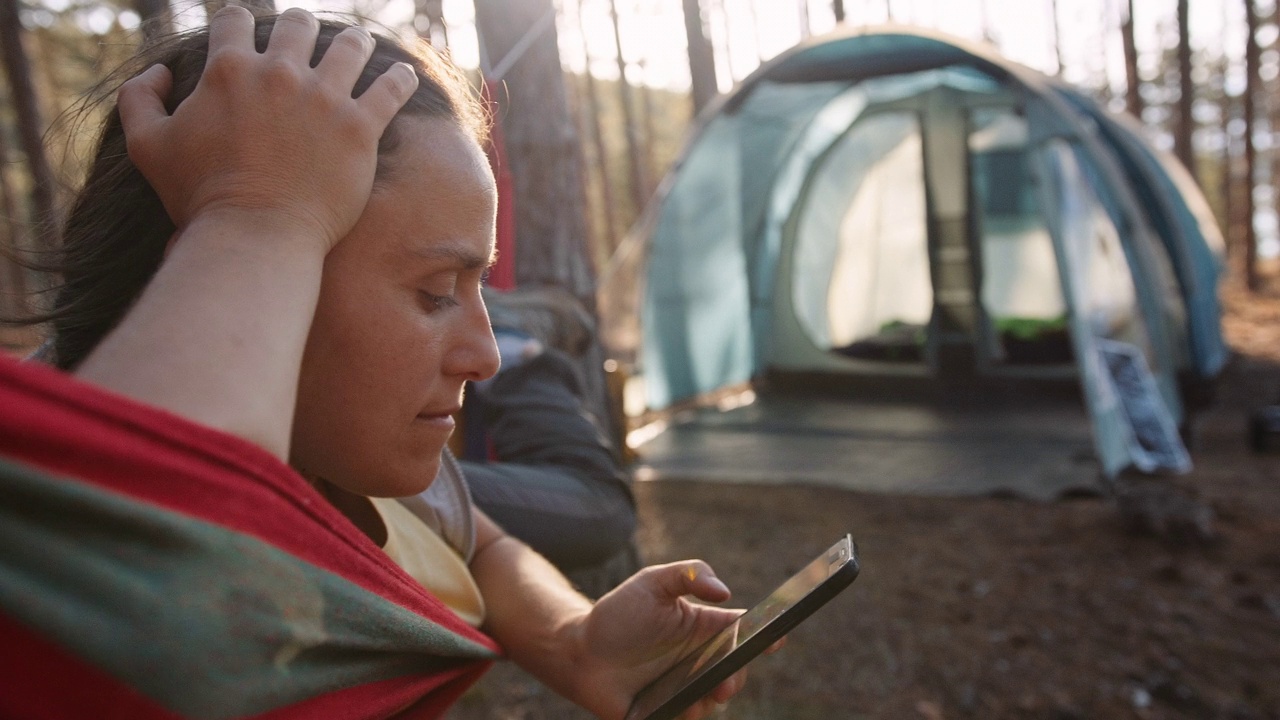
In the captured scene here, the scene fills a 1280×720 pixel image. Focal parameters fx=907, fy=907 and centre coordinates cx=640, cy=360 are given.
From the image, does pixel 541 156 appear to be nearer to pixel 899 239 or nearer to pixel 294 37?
pixel 294 37

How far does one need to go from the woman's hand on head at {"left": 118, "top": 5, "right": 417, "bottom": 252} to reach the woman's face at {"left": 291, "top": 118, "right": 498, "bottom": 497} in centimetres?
7

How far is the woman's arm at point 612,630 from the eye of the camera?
0.97m

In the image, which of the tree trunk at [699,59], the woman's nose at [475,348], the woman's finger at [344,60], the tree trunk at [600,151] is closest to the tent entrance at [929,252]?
the tree trunk at [699,59]

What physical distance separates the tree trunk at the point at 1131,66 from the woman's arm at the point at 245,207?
45.8ft

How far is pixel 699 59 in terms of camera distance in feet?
32.8

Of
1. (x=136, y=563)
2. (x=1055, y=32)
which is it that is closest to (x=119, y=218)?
(x=136, y=563)

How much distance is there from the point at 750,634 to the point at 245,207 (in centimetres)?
55

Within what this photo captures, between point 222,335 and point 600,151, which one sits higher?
point 600,151

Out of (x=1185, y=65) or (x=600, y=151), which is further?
(x=600, y=151)

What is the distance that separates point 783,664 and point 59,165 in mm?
2542

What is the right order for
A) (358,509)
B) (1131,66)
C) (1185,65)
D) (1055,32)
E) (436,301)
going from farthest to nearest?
(1055,32) → (1131,66) → (1185,65) → (358,509) → (436,301)

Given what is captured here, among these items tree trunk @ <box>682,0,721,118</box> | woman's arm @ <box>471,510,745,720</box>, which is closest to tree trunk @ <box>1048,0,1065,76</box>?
tree trunk @ <box>682,0,721,118</box>

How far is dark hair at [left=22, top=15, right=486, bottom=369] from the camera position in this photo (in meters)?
0.86

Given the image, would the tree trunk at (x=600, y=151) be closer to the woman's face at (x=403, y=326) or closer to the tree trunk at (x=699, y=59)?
the tree trunk at (x=699, y=59)
